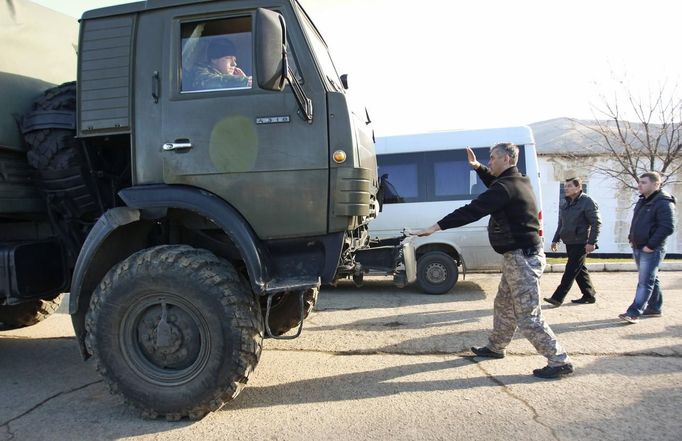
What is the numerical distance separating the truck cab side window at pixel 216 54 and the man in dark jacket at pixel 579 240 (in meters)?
5.37

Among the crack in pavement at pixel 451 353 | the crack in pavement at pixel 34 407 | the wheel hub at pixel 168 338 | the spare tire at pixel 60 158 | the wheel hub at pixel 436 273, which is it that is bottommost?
the crack in pavement at pixel 34 407

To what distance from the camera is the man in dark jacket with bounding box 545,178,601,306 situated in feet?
21.4

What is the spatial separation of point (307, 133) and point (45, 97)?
2.38 metres

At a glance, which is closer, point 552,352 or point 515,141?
point 552,352

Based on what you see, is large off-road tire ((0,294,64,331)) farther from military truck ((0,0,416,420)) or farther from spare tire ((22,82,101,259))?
military truck ((0,0,416,420))

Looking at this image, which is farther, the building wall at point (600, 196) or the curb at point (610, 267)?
the building wall at point (600, 196)

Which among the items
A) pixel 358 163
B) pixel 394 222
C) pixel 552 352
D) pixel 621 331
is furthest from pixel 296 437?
pixel 394 222

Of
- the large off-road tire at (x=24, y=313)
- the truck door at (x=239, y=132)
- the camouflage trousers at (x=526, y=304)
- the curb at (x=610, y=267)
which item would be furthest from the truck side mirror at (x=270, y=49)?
the curb at (x=610, y=267)

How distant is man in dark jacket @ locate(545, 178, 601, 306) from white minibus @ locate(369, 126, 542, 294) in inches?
44.3

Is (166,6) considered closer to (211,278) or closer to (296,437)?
(211,278)

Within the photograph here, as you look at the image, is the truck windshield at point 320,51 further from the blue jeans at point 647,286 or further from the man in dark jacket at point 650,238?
the blue jeans at point 647,286

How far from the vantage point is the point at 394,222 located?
27.3ft

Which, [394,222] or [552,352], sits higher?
[394,222]

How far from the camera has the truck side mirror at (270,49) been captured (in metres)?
2.87
